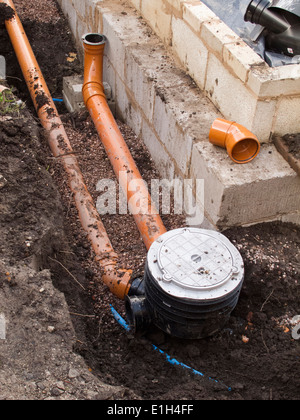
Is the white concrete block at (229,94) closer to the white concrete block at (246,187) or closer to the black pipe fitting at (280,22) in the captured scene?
the white concrete block at (246,187)

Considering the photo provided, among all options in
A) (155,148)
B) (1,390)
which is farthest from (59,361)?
(155,148)

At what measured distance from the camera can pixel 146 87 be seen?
485cm

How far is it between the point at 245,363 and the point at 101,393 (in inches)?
45.5

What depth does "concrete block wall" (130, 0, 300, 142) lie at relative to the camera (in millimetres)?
3688

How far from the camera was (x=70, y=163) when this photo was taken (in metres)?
4.94

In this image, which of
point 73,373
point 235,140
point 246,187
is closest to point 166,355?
point 73,373

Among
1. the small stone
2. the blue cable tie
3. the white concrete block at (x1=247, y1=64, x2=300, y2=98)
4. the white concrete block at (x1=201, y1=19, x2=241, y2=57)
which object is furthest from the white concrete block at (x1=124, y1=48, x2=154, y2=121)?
the small stone

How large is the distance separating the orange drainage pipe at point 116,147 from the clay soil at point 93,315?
21 centimetres

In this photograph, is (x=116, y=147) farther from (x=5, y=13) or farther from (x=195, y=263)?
(x=5, y=13)

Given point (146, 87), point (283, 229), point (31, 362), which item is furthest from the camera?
point (146, 87)

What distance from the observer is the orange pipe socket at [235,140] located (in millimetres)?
3697

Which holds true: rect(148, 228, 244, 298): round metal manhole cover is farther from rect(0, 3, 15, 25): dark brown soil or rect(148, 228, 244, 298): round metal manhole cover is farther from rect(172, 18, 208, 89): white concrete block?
rect(0, 3, 15, 25): dark brown soil

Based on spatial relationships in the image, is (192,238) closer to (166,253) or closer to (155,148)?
(166,253)

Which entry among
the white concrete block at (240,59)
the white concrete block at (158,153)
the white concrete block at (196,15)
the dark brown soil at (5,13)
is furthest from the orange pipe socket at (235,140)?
the dark brown soil at (5,13)
